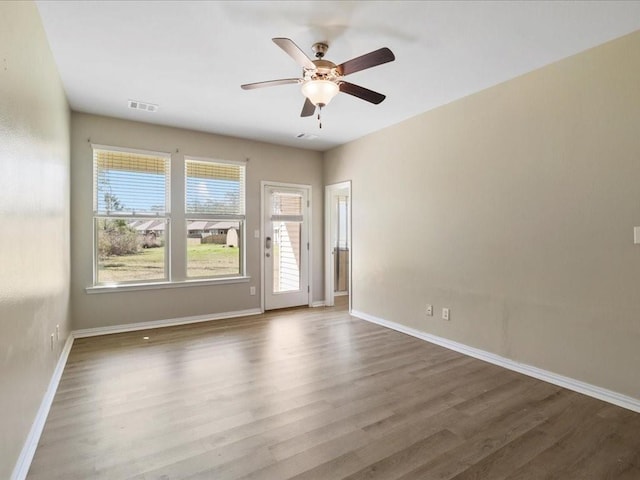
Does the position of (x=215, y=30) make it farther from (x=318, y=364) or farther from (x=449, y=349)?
(x=449, y=349)

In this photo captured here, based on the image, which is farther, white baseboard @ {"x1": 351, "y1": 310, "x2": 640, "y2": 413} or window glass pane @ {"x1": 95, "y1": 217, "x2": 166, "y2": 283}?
window glass pane @ {"x1": 95, "y1": 217, "x2": 166, "y2": 283}

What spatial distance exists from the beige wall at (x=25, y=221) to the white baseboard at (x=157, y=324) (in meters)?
1.30

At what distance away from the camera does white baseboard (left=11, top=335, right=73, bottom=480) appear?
174cm

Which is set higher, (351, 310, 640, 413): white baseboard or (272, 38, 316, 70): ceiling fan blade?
(272, 38, 316, 70): ceiling fan blade

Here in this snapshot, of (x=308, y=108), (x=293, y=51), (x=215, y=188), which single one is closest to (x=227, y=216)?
(x=215, y=188)

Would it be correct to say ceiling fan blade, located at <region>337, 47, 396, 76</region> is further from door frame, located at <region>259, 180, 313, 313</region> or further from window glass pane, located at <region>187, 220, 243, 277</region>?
window glass pane, located at <region>187, 220, 243, 277</region>

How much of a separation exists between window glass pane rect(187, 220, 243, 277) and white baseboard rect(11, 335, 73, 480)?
A: 199 cm

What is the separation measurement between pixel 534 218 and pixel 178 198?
4237mm

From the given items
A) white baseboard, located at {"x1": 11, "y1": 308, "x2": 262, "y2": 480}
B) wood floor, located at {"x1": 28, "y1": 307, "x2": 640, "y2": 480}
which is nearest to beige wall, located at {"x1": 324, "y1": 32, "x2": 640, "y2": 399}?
wood floor, located at {"x1": 28, "y1": 307, "x2": 640, "y2": 480}

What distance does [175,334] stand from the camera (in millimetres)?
4234

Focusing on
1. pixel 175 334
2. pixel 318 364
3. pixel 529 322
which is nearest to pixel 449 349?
pixel 529 322

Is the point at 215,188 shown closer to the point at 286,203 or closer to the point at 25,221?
the point at 286,203

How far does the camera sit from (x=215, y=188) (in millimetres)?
5051

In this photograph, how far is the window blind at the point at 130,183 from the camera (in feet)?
14.0
